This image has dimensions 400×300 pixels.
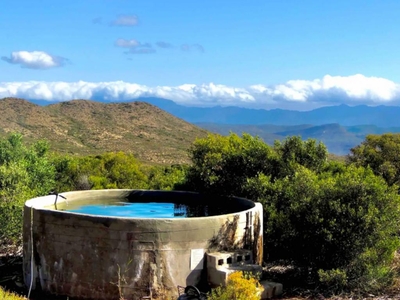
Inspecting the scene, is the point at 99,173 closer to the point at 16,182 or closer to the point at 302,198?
the point at 16,182

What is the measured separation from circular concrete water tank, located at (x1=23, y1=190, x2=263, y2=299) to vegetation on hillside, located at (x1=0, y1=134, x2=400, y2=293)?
7.22 ft

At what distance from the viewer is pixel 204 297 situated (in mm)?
12773

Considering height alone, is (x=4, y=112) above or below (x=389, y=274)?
above

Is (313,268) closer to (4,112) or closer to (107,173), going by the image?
(107,173)

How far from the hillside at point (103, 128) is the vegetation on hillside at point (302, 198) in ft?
140

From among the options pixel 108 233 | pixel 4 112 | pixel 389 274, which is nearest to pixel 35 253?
pixel 108 233

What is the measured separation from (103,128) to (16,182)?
6466cm

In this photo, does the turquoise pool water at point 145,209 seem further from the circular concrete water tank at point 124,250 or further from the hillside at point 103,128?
the hillside at point 103,128

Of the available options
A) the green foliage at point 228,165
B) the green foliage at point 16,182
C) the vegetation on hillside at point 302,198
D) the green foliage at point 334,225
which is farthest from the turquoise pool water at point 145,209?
the green foliage at point 16,182

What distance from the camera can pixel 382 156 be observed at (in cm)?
3588

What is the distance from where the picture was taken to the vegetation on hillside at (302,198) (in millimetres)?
14195

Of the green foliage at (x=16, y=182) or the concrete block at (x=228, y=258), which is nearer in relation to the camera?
the concrete block at (x=228, y=258)

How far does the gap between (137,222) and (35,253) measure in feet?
12.1

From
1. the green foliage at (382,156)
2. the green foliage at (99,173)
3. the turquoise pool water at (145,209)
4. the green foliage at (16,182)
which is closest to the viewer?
the turquoise pool water at (145,209)
